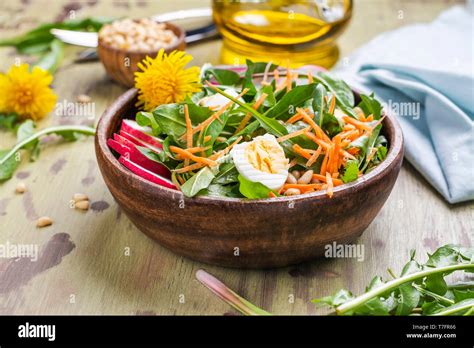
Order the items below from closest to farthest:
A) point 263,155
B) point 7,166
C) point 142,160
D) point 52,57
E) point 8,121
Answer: point 263,155 → point 142,160 → point 7,166 → point 8,121 → point 52,57

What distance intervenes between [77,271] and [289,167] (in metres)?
0.51

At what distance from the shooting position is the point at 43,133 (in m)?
1.93

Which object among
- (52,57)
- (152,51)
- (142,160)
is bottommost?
(52,57)

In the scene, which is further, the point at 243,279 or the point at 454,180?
the point at 454,180

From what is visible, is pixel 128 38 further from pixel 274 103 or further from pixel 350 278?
pixel 350 278

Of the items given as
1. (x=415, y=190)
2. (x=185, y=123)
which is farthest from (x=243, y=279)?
(x=415, y=190)

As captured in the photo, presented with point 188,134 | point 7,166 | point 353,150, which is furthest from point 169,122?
point 7,166

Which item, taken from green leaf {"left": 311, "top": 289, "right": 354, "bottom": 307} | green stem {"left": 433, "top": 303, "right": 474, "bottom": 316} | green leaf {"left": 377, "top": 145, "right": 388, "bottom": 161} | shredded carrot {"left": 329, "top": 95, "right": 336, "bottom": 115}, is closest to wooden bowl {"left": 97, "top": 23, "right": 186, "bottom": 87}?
shredded carrot {"left": 329, "top": 95, "right": 336, "bottom": 115}

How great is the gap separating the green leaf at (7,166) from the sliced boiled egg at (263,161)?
28.6 inches

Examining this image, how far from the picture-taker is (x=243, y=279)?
58.8 inches

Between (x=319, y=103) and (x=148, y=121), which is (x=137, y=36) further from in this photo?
(x=319, y=103)

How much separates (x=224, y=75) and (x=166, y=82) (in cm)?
17
